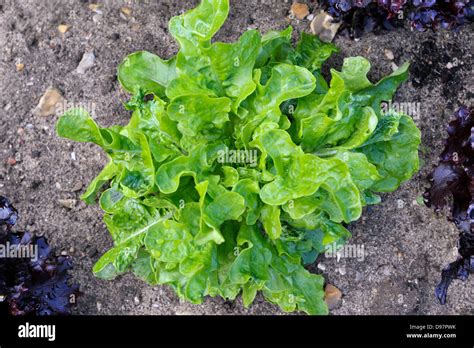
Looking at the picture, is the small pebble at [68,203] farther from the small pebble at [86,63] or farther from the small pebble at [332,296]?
the small pebble at [332,296]

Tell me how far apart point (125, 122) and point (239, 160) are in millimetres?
866

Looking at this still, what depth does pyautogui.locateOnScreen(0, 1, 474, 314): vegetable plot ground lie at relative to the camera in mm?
3143

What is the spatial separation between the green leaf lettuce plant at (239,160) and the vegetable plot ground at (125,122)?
320 mm

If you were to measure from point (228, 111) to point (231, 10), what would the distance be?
3.01 feet

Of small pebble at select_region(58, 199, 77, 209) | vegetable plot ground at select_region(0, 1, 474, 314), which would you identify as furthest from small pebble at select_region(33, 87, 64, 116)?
small pebble at select_region(58, 199, 77, 209)

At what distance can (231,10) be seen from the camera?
327cm

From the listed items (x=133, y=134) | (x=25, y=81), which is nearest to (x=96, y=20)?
(x=25, y=81)

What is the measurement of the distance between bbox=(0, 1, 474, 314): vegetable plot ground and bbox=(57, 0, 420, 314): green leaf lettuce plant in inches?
12.6

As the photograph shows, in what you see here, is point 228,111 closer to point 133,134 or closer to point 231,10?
point 133,134

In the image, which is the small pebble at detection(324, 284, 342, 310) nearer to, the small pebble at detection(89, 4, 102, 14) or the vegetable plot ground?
the vegetable plot ground

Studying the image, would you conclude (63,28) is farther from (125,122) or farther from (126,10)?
(125,122)

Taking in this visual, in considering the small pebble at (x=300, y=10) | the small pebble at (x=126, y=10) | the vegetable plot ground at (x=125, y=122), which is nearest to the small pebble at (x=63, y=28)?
the vegetable plot ground at (x=125, y=122)
